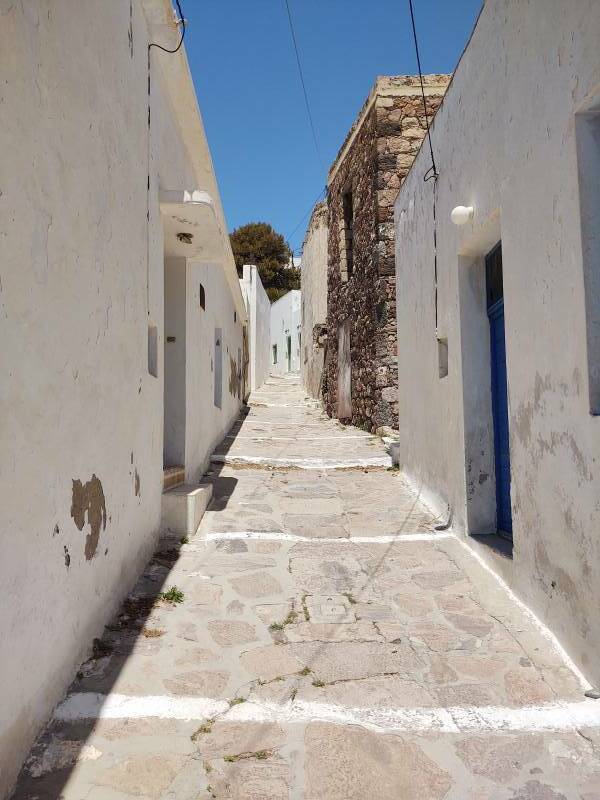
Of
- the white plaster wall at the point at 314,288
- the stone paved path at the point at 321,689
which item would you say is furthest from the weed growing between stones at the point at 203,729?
the white plaster wall at the point at 314,288

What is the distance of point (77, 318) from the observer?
2.65m

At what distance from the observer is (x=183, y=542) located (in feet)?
14.8

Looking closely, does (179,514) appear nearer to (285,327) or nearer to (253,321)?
(253,321)

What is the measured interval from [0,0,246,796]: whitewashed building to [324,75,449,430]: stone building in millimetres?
4966

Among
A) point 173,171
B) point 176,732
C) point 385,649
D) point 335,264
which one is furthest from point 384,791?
point 335,264

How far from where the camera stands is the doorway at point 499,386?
4.18 m

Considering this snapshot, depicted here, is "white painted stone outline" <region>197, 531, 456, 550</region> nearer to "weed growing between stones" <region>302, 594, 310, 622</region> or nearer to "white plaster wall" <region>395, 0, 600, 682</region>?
"white plaster wall" <region>395, 0, 600, 682</region>

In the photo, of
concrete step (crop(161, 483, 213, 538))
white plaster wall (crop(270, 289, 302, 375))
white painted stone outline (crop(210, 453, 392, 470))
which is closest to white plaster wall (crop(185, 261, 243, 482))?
white painted stone outline (crop(210, 453, 392, 470))

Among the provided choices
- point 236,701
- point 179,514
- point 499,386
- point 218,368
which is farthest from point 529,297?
point 218,368

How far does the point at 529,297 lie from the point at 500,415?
4.08ft

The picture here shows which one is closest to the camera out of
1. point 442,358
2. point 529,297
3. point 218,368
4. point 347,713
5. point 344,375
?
point 347,713

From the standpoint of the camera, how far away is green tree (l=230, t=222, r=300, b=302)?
3300 centimetres

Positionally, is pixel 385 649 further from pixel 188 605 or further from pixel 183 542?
pixel 183 542

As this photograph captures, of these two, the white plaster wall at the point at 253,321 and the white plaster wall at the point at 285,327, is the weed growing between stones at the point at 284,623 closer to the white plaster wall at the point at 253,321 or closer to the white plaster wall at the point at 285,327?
the white plaster wall at the point at 253,321
